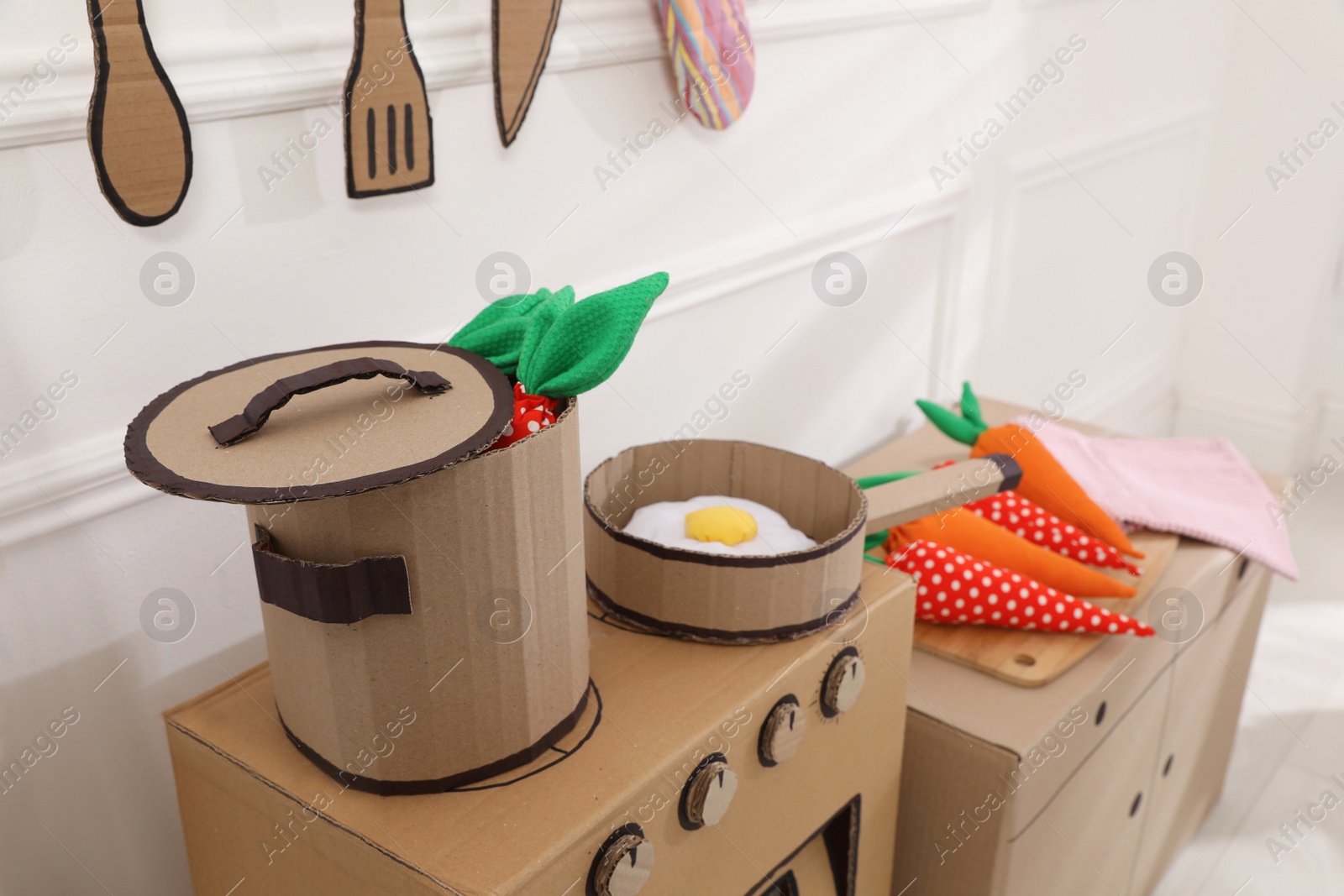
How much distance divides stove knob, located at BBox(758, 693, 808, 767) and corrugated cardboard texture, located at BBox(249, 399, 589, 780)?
188 mm

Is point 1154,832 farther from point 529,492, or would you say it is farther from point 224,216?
point 224,216

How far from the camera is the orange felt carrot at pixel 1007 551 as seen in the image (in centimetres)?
129

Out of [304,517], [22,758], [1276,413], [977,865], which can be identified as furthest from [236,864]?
[1276,413]

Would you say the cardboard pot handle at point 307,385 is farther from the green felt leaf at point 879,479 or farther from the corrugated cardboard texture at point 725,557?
the green felt leaf at point 879,479

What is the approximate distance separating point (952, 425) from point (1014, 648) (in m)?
0.46

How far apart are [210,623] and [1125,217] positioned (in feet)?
7.03

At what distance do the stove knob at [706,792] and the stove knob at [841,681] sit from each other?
143 mm

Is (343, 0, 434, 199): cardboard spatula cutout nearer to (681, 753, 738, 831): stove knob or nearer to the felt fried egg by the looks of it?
the felt fried egg

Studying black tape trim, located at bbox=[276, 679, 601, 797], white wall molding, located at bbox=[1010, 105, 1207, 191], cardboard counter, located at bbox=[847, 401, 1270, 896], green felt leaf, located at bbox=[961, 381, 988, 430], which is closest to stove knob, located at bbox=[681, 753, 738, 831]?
black tape trim, located at bbox=[276, 679, 601, 797]

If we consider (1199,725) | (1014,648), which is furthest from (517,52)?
(1199,725)

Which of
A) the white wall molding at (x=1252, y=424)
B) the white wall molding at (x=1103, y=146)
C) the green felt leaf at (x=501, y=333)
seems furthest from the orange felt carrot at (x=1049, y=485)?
the white wall molding at (x=1252, y=424)

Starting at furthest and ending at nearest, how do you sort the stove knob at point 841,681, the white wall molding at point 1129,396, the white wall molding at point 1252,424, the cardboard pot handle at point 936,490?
the white wall molding at point 1252,424, the white wall molding at point 1129,396, the cardboard pot handle at point 936,490, the stove knob at point 841,681

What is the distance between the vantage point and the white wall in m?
0.83

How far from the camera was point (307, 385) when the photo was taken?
0.62 meters
